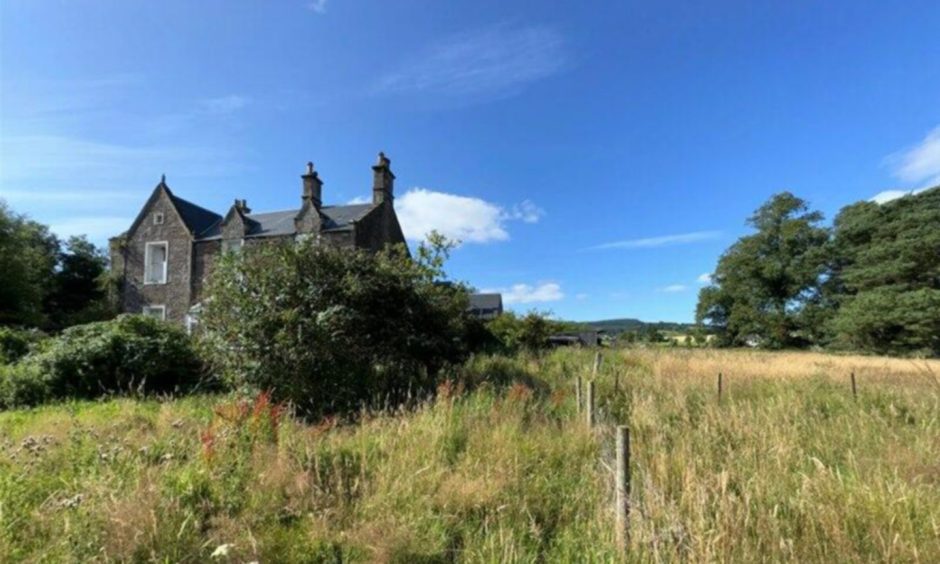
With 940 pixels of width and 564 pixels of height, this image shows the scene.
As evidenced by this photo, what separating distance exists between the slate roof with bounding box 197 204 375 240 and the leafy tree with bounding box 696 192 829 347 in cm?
3717

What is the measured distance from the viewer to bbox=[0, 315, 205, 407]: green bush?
939 centimetres

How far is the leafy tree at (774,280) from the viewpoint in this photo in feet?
143

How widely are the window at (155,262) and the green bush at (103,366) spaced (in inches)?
772

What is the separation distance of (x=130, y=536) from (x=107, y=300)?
3232cm

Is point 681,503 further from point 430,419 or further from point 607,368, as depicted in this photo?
point 607,368

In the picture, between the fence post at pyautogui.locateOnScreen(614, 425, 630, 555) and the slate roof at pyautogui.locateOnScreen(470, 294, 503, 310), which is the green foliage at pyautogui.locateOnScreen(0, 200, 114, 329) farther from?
the fence post at pyautogui.locateOnScreen(614, 425, 630, 555)

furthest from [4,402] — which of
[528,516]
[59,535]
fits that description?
[528,516]

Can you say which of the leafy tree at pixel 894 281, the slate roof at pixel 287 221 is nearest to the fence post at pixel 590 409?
the slate roof at pixel 287 221

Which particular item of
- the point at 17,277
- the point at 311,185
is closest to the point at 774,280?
the point at 311,185

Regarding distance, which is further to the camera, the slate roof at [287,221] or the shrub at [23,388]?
the slate roof at [287,221]

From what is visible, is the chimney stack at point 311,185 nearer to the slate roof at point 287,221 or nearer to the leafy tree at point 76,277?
the slate roof at point 287,221

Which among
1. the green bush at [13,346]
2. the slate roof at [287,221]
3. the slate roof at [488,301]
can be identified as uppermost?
the slate roof at [287,221]

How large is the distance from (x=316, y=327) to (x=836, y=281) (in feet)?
164

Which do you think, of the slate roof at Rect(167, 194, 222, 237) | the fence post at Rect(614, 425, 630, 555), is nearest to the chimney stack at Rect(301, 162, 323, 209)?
the slate roof at Rect(167, 194, 222, 237)
